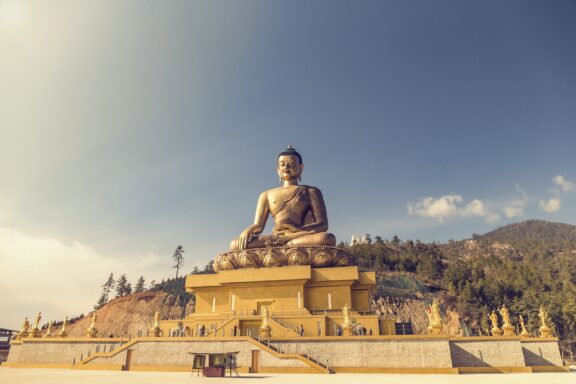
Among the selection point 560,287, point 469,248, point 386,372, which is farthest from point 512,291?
point 469,248

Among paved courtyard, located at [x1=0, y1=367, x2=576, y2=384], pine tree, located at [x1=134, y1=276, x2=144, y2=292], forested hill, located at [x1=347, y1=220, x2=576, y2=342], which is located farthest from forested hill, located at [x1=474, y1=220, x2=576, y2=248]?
paved courtyard, located at [x1=0, y1=367, x2=576, y2=384]

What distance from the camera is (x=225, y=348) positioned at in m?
14.2

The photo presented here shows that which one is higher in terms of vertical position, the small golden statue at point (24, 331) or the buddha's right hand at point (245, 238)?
the buddha's right hand at point (245, 238)

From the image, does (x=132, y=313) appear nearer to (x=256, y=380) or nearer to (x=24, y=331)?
(x=24, y=331)

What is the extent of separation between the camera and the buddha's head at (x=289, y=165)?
961 inches

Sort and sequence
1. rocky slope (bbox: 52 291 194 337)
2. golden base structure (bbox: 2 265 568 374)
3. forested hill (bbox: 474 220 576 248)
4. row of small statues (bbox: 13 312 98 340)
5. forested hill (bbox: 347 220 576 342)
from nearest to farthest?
golden base structure (bbox: 2 265 568 374) → row of small statues (bbox: 13 312 98 340) → forested hill (bbox: 347 220 576 342) → rocky slope (bbox: 52 291 194 337) → forested hill (bbox: 474 220 576 248)

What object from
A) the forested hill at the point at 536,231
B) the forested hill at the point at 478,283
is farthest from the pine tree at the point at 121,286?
the forested hill at the point at 536,231

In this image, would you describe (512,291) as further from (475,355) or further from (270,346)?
(270,346)

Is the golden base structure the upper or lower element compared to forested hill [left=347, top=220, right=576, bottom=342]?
lower

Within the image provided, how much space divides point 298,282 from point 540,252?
4204 inches

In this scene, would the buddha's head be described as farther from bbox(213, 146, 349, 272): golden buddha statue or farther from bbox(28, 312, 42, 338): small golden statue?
bbox(28, 312, 42, 338): small golden statue

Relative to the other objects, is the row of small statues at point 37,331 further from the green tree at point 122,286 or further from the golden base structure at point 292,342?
the green tree at point 122,286

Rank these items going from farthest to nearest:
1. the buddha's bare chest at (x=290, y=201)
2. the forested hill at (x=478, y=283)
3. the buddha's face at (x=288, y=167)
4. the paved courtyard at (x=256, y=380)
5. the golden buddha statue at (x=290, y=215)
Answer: the forested hill at (x=478, y=283)
the buddha's face at (x=288, y=167)
the buddha's bare chest at (x=290, y=201)
the golden buddha statue at (x=290, y=215)
the paved courtyard at (x=256, y=380)

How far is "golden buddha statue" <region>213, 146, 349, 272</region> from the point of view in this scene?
64.7 feet
